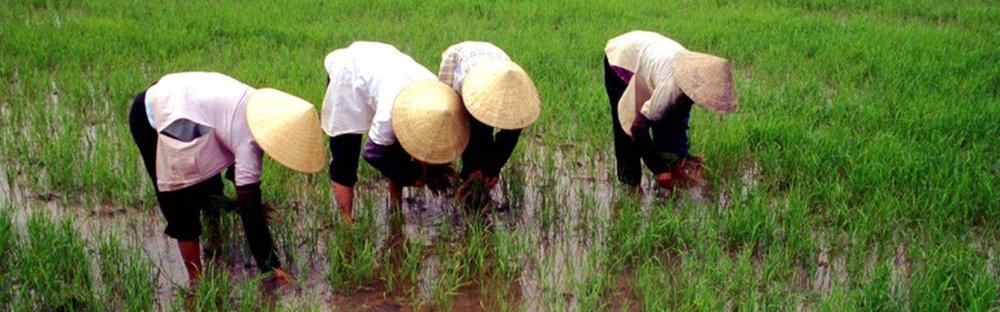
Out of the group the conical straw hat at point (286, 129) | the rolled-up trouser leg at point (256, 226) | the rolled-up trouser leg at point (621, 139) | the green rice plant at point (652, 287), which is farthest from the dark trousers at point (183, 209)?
the rolled-up trouser leg at point (621, 139)

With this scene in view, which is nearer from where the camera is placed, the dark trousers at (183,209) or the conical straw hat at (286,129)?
the conical straw hat at (286,129)

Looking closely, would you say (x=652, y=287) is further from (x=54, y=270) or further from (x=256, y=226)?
(x=54, y=270)

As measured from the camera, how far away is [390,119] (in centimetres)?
308

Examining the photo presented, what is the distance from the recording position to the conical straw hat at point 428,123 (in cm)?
295

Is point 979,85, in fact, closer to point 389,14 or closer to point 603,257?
point 603,257

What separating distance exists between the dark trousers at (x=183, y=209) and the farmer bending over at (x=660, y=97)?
4.90ft

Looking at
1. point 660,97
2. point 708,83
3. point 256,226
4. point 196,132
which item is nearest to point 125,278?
point 256,226

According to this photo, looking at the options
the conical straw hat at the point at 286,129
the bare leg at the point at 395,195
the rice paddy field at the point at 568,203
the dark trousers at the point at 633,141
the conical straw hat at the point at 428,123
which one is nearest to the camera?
the conical straw hat at the point at 286,129

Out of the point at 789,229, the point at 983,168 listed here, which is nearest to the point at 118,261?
the point at 789,229

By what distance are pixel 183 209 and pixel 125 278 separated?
12.8 inches

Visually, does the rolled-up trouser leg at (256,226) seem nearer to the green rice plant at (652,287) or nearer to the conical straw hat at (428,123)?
the conical straw hat at (428,123)

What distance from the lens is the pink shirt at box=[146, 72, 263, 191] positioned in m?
2.73

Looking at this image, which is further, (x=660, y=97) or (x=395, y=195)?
(x=395, y=195)

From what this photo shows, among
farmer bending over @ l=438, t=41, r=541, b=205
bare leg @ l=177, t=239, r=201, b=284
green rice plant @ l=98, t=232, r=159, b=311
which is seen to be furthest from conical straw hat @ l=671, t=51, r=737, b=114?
green rice plant @ l=98, t=232, r=159, b=311
